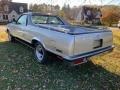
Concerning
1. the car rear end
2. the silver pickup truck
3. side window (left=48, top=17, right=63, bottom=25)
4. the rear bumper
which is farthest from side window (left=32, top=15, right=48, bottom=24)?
the rear bumper

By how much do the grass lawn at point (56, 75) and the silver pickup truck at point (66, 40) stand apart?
17.2 inches

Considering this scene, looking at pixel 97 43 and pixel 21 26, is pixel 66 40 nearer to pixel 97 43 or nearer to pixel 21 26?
pixel 97 43

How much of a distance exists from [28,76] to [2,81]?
0.69 metres

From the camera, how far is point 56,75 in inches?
216

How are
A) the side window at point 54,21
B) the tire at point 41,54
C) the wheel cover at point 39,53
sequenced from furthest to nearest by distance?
the side window at point 54,21
the wheel cover at point 39,53
the tire at point 41,54

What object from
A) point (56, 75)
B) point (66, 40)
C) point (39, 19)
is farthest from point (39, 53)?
point (66, 40)

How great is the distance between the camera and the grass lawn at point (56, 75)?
4848 millimetres

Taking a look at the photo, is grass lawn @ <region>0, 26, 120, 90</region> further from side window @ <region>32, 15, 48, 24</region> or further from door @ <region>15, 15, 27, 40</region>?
side window @ <region>32, 15, 48, 24</region>

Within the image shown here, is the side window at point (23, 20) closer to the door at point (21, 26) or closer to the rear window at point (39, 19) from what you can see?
the door at point (21, 26)

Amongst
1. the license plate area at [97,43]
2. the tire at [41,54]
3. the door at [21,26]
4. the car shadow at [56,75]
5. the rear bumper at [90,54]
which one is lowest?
the car shadow at [56,75]

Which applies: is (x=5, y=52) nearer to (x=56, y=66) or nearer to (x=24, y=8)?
(x=56, y=66)

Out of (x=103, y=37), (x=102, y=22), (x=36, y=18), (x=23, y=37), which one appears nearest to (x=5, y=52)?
(x=23, y=37)

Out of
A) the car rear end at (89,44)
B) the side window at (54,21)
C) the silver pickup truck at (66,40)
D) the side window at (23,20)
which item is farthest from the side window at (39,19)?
the car rear end at (89,44)

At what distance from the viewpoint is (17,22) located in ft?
27.3
